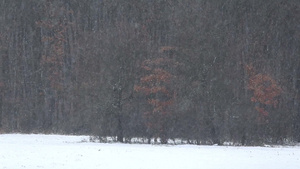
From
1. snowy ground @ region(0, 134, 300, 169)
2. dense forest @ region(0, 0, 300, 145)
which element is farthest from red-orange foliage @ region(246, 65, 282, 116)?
snowy ground @ region(0, 134, 300, 169)

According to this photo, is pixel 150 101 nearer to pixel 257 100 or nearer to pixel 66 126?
pixel 257 100

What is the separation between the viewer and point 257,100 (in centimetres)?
4219

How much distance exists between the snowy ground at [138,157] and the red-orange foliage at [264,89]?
7.77 metres

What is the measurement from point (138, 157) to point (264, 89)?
49.9 feet

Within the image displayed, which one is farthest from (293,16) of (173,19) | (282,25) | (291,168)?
(291,168)

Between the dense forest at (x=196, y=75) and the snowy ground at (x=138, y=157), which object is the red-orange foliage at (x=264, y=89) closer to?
the dense forest at (x=196, y=75)

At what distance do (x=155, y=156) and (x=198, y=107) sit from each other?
10.5m

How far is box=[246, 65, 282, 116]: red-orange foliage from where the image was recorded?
4203cm

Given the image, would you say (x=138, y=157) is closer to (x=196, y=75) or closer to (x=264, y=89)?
(x=196, y=75)

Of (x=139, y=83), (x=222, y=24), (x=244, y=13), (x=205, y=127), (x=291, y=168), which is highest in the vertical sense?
(x=244, y=13)

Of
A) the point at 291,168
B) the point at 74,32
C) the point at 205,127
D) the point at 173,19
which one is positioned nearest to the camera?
the point at 291,168

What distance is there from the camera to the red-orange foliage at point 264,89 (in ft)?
138

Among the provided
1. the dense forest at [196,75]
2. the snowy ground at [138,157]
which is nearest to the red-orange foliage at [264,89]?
the dense forest at [196,75]

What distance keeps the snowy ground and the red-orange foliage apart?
777 cm
